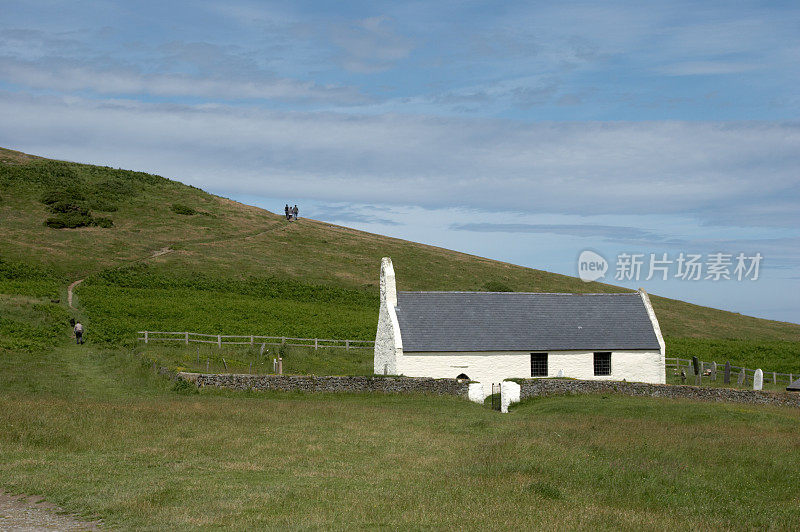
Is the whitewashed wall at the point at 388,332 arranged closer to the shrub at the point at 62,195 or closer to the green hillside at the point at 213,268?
the green hillside at the point at 213,268

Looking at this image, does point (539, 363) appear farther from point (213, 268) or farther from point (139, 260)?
point (139, 260)

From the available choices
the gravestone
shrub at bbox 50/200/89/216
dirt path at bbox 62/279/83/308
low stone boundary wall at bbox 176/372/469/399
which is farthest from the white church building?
shrub at bbox 50/200/89/216

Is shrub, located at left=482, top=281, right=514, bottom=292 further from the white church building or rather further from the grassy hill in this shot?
the white church building

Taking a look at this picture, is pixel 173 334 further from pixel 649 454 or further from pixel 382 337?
pixel 649 454

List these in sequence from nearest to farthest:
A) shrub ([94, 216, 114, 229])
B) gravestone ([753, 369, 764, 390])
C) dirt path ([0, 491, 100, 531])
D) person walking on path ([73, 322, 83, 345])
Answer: dirt path ([0, 491, 100, 531]), gravestone ([753, 369, 764, 390]), person walking on path ([73, 322, 83, 345]), shrub ([94, 216, 114, 229])

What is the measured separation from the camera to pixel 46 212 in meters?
91.9

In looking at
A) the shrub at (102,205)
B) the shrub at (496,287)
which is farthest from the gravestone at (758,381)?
the shrub at (102,205)

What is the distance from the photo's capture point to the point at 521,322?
45.2 meters

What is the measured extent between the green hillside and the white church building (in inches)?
675

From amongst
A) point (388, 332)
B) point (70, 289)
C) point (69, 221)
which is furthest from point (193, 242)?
point (388, 332)

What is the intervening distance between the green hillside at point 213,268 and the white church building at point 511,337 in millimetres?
17138

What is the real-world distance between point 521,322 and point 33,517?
34.6 meters

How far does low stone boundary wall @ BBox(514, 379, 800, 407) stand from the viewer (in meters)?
35.1

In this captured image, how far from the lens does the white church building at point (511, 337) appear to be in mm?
42156
